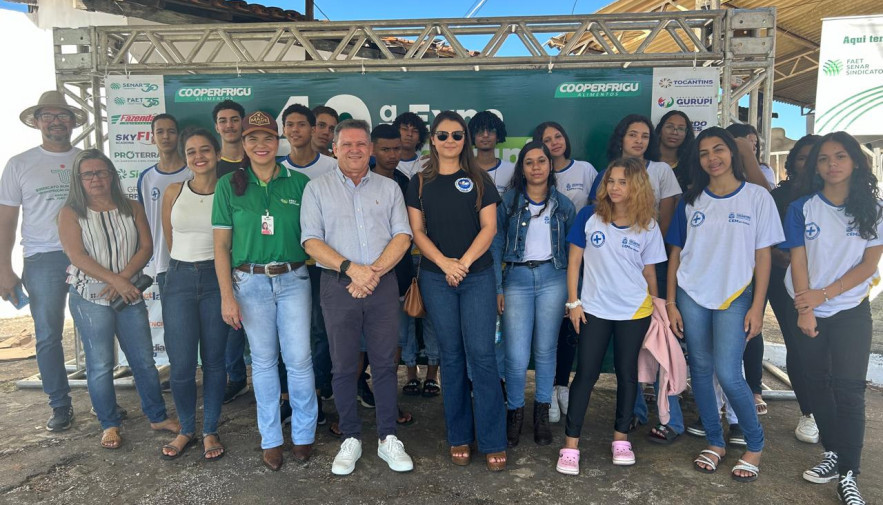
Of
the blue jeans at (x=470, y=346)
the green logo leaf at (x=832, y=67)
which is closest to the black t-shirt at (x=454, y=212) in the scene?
the blue jeans at (x=470, y=346)

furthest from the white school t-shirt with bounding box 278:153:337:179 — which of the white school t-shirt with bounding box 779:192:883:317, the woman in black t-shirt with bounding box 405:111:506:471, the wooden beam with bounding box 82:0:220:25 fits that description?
the wooden beam with bounding box 82:0:220:25

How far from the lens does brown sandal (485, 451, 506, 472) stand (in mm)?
2818

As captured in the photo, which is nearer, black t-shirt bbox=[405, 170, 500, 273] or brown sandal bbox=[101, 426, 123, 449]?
black t-shirt bbox=[405, 170, 500, 273]

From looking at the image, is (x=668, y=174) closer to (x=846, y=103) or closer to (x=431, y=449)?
(x=431, y=449)

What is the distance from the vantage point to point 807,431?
325 centimetres

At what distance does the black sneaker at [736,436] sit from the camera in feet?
10.2

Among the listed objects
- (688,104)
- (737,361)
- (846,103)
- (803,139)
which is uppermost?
(846,103)

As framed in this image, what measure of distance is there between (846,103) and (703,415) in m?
8.24

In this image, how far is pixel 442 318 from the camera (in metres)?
2.76

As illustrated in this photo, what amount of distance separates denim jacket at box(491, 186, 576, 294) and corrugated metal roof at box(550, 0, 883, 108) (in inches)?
157

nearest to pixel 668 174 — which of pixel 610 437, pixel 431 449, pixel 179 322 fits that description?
pixel 610 437

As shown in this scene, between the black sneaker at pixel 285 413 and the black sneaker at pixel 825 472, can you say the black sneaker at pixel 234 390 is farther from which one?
the black sneaker at pixel 825 472

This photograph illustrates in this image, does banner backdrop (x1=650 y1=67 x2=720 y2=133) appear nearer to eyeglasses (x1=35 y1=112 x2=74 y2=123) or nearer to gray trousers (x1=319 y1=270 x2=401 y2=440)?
gray trousers (x1=319 y1=270 x2=401 y2=440)

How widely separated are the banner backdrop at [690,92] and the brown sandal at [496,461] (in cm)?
297
